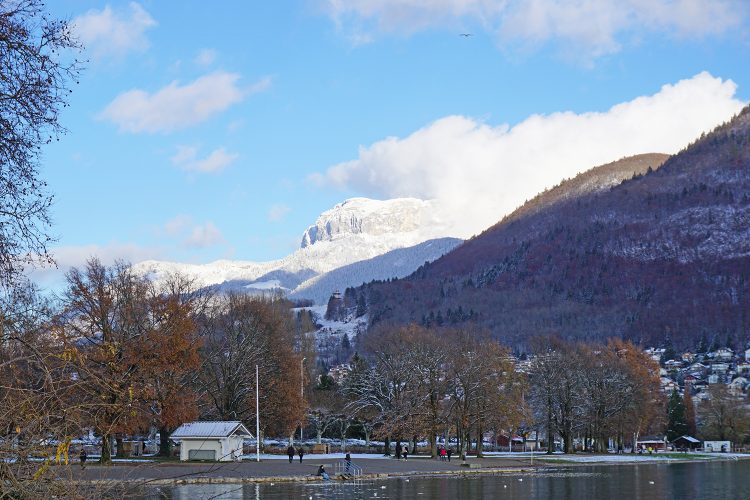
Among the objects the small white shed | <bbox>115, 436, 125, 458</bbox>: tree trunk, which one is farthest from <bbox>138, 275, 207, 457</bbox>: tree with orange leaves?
<bbox>115, 436, 125, 458</bbox>: tree trunk

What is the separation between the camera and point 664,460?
101 meters

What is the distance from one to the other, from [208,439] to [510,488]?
26.5 meters

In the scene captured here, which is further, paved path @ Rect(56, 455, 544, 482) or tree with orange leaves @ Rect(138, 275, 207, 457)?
tree with orange leaves @ Rect(138, 275, 207, 457)

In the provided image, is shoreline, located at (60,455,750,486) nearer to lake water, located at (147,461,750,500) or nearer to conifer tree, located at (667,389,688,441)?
lake water, located at (147,461,750,500)

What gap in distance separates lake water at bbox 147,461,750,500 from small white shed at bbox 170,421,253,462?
15.1 metres

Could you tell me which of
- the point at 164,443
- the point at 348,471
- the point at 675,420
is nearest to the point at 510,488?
the point at 348,471

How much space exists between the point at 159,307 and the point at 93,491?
199 ft

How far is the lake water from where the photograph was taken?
46.6 metres

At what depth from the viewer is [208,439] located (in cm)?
6962

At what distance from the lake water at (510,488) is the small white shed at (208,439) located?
15.1 m

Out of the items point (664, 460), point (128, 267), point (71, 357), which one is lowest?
point (664, 460)

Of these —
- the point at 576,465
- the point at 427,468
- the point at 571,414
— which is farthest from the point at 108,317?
the point at 571,414

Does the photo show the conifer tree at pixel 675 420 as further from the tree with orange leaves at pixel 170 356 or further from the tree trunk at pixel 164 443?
the tree with orange leaves at pixel 170 356

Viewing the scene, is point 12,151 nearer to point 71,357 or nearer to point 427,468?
point 71,357
